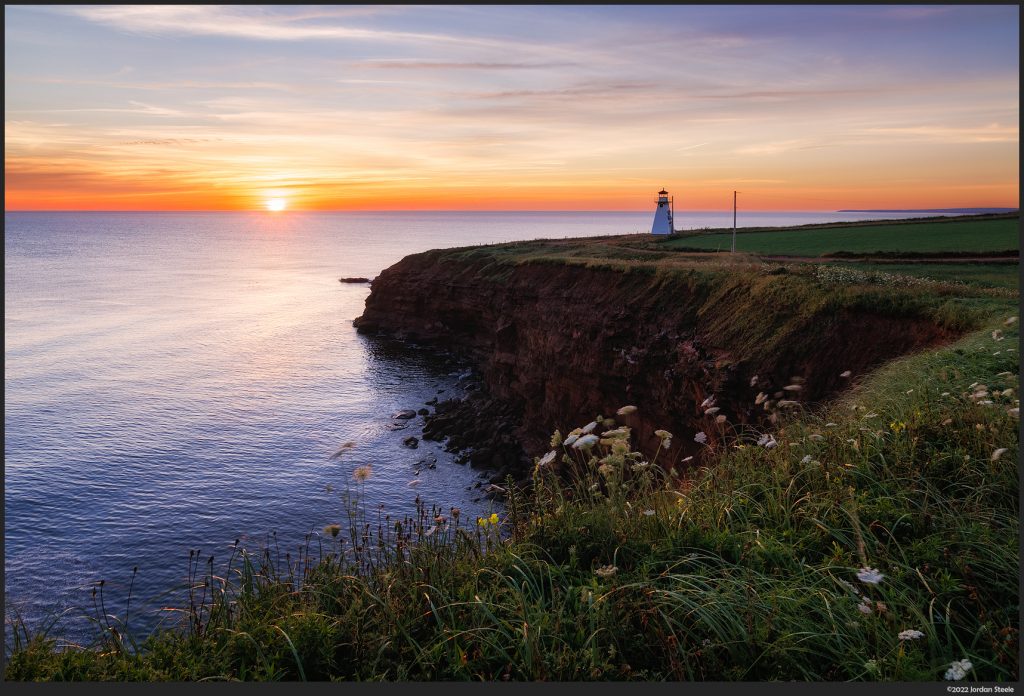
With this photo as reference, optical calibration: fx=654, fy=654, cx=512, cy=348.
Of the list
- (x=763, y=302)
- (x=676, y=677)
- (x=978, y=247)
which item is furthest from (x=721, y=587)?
(x=978, y=247)

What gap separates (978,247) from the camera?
3153 cm

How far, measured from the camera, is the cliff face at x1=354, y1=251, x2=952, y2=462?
1966 cm

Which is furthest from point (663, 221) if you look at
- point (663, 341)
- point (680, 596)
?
point (680, 596)

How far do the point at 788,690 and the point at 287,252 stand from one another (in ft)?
685

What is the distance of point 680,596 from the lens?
14.6 feet

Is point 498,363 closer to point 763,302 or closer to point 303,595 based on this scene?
point 763,302

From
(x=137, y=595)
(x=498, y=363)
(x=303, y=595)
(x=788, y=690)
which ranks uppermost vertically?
(x=788, y=690)

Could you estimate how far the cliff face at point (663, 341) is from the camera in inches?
774

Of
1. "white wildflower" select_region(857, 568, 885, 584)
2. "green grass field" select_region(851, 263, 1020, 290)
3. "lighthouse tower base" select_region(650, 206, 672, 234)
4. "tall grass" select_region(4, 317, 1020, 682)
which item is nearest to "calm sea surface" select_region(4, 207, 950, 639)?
"tall grass" select_region(4, 317, 1020, 682)

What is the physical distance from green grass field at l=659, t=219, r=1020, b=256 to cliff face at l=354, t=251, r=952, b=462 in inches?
452

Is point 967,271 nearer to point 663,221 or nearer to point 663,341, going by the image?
point 663,341

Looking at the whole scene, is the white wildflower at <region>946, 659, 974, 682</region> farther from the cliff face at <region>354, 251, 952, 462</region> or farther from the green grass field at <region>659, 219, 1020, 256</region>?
the green grass field at <region>659, 219, 1020, 256</region>

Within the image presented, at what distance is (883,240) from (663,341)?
21403 mm

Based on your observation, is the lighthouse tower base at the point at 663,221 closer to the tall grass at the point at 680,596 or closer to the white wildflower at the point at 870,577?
the tall grass at the point at 680,596
